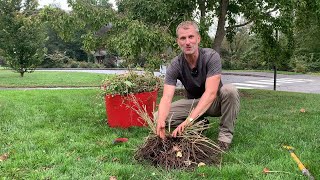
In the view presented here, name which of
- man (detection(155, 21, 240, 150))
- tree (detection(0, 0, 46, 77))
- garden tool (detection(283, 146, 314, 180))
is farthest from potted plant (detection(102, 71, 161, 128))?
tree (detection(0, 0, 46, 77))

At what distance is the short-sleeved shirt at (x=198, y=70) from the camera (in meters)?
3.57

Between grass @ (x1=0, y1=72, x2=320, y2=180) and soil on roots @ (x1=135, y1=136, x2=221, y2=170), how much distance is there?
93 mm

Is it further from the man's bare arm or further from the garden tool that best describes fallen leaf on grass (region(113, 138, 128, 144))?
the garden tool

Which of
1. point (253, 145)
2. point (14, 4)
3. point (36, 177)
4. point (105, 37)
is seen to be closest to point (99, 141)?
point (36, 177)

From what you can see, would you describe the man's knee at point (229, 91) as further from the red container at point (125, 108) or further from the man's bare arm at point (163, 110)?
the red container at point (125, 108)

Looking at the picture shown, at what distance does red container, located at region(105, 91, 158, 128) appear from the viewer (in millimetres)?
4664

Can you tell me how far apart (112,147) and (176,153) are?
89cm

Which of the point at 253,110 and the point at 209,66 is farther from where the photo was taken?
the point at 253,110

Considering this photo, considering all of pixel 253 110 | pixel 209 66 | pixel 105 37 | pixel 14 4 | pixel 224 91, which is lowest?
pixel 253 110

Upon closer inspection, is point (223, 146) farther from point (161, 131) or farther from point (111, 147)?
point (111, 147)

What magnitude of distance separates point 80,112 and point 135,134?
80.9 inches

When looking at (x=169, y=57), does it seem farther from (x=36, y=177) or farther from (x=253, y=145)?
(x=36, y=177)

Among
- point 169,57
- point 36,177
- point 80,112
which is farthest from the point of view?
point 169,57

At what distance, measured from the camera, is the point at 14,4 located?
861 inches
